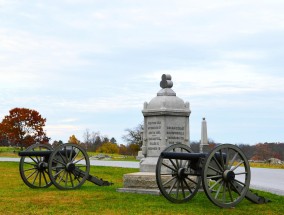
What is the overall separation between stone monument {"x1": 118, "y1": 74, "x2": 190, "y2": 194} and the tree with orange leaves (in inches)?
2070

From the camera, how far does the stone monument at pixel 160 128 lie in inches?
582

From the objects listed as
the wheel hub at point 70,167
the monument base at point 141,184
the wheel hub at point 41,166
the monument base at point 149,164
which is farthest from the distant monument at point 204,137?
the monument base at point 141,184

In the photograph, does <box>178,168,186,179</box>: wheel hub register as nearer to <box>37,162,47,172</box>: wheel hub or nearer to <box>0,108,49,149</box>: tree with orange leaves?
<box>37,162,47,172</box>: wheel hub

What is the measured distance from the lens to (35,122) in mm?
67625

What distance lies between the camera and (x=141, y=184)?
47.1ft

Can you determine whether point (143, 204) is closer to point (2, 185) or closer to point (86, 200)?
point (86, 200)

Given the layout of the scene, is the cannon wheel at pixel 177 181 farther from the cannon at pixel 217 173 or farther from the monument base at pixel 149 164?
the monument base at pixel 149 164

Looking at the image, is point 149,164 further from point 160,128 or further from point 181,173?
point 181,173

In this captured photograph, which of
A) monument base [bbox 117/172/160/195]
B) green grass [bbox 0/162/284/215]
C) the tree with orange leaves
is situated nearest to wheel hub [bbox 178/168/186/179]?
green grass [bbox 0/162/284/215]

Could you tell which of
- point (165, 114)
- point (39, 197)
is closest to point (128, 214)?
point (39, 197)

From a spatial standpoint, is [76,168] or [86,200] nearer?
[86,200]

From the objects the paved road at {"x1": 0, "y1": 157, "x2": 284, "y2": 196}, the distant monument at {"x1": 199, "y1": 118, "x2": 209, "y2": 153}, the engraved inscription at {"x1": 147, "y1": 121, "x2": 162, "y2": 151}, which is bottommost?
the paved road at {"x1": 0, "y1": 157, "x2": 284, "y2": 196}

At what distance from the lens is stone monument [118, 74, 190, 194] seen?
14781 mm

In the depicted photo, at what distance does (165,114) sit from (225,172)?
362 centimetres
